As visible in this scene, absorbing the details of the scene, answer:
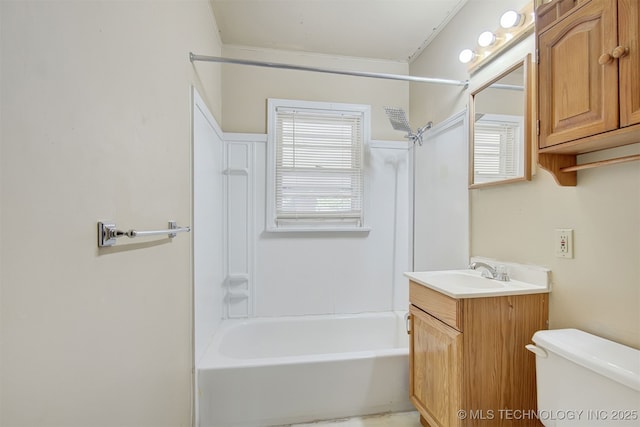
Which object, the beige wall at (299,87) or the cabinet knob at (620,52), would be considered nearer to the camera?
the cabinet knob at (620,52)

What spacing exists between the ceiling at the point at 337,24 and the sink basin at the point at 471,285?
178 cm

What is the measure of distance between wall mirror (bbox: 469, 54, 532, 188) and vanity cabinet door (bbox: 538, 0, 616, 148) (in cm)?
34

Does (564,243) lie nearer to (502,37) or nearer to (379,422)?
(502,37)

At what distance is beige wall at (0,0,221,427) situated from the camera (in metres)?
0.54

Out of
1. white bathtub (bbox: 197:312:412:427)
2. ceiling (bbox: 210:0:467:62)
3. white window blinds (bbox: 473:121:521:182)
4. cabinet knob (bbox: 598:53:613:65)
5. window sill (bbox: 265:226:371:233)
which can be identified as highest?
ceiling (bbox: 210:0:467:62)

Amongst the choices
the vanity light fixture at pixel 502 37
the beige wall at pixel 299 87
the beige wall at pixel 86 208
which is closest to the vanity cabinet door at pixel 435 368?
the beige wall at pixel 86 208

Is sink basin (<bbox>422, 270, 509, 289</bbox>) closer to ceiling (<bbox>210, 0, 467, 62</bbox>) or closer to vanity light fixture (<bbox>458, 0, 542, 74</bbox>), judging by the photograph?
vanity light fixture (<bbox>458, 0, 542, 74</bbox>)

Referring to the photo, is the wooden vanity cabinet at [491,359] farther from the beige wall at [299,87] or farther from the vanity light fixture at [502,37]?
the beige wall at [299,87]

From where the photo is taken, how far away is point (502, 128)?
60.7 inches

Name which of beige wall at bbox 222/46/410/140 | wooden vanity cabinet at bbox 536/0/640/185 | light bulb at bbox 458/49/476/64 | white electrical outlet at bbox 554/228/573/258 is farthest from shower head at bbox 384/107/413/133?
white electrical outlet at bbox 554/228/573/258

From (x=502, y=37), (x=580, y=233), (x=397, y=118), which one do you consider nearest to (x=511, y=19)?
(x=502, y=37)

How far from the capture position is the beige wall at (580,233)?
995mm

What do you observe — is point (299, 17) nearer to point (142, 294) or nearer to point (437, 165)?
point (437, 165)

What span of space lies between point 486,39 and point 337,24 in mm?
1054
